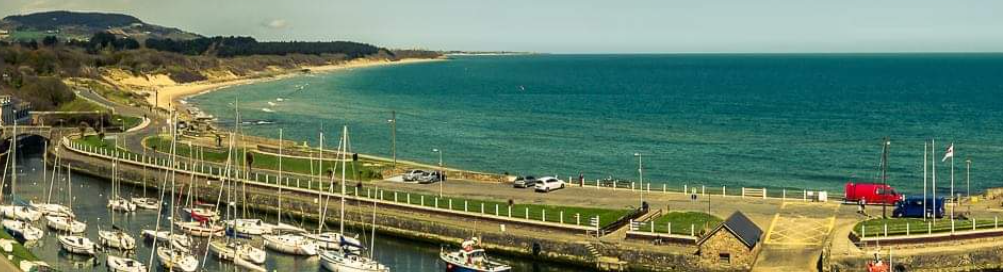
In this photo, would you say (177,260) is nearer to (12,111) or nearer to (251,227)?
(251,227)

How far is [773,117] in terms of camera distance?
496 feet

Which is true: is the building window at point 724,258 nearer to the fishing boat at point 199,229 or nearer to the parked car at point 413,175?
the fishing boat at point 199,229

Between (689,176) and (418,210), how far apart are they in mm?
32488

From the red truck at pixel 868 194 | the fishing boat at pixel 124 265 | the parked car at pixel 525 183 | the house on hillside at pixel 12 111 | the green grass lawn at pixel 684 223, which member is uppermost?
the house on hillside at pixel 12 111

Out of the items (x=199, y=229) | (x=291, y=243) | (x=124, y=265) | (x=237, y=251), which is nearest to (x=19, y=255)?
(x=124, y=265)

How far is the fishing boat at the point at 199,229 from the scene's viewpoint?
6091 centimetres

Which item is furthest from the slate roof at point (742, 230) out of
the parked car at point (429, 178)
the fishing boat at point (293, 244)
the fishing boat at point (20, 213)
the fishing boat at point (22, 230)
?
the fishing boat at point (20, 213)

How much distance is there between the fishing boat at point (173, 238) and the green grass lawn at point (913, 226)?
33.2m

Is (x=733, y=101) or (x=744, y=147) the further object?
(x=733, y=101)

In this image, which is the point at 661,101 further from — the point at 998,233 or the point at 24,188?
the point at 998,233

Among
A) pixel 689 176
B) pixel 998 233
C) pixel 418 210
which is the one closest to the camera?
pixel 998 233

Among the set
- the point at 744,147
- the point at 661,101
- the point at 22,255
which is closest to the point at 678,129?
the point at 744,147

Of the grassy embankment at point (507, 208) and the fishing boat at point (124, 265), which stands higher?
the grassy embankment at point (507, 208)

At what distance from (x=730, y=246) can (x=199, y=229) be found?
30.1 m
